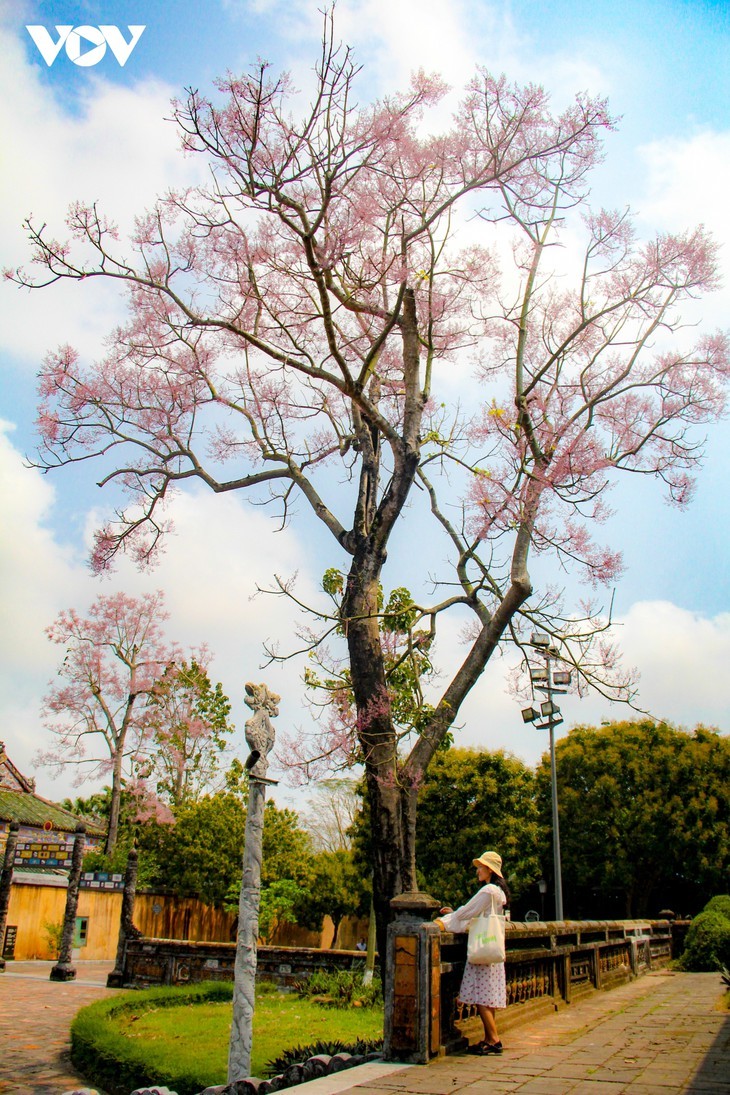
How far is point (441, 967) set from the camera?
584 cm

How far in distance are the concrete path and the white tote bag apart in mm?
4341

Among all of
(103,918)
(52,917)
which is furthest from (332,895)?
(52,917)

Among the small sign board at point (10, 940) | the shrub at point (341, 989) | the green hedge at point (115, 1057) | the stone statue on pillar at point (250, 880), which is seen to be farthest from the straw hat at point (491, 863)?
the small sign board at point (10, 940)

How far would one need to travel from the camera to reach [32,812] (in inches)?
1088

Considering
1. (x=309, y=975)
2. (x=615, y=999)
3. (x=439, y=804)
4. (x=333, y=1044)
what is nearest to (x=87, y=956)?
(x=439, y=804)

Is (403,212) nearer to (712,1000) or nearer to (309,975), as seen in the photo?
(712,1000)

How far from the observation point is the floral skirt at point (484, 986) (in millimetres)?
5879

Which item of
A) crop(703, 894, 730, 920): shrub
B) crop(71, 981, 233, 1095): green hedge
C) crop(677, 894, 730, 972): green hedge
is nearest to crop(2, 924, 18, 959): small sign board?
crop(71, 981, 233, 1095): green hedge

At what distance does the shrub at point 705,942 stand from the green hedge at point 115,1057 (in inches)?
353

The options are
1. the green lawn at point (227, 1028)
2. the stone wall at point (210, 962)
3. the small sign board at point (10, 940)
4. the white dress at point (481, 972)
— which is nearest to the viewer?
the white dress at point (481, 972)

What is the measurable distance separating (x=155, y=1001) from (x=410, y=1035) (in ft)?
26.8

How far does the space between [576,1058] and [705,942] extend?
1071 centimetres

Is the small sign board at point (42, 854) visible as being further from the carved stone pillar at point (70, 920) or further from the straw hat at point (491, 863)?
the straw hat at point (491, 863)

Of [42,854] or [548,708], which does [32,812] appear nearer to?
[42,854]
